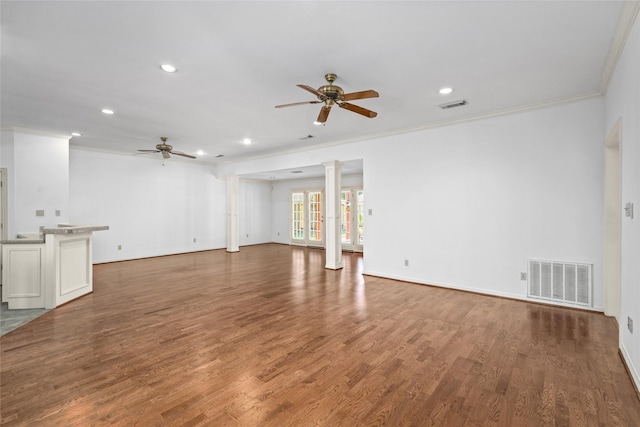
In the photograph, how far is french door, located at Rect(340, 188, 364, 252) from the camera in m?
9.25

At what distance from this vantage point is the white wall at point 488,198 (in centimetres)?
388

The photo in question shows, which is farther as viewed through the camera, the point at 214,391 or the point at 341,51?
the point at 341,51

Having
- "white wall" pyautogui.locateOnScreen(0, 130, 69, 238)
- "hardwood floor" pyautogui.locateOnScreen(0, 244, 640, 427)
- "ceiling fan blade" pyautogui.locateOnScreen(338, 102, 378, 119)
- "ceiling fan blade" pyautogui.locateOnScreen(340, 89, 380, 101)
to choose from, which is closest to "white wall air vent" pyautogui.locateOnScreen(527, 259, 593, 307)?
"hardwood floor" pyautogui.locateOnScreen(0, 244, 640, 427)

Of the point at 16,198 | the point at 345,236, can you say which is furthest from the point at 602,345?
the point at 16,198

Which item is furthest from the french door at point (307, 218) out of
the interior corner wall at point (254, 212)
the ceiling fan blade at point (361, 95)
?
the ceiling fan blade at point (361, 95)

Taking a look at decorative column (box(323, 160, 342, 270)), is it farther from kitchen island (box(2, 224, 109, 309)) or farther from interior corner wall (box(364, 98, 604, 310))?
kitchen island (box(2, 224, 109, 309))

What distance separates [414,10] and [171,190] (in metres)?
8.19

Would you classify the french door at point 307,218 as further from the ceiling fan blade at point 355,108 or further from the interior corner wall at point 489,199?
the ceiling fan blade at point 355,108

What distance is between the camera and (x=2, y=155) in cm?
533

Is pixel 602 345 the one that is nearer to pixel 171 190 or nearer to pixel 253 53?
pixel 253 53

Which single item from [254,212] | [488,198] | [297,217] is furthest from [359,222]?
[488,198]

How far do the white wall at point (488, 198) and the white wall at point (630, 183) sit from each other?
114cm

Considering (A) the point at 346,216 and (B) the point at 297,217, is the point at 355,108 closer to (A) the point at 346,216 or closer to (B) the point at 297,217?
(A) the point at 346,216

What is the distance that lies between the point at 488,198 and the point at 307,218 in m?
6.64
